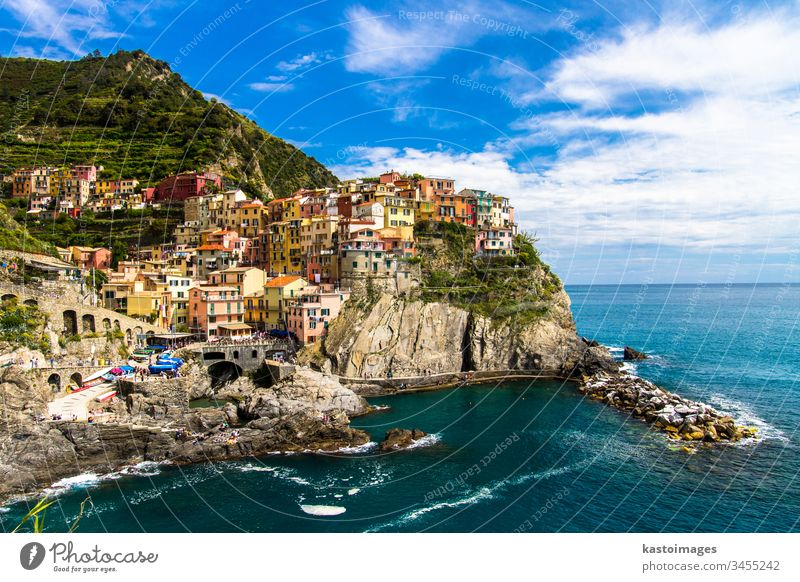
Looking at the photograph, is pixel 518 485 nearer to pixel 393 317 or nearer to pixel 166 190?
pixel 393 317

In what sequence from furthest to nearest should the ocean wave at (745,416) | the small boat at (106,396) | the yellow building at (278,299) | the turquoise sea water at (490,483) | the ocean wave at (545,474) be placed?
the yellow building at (278,299) < the ocean wave at (745,416) < the small boat at (106,396) < the ocean wave at (545,474) < the turquoise sea water at (490,483)

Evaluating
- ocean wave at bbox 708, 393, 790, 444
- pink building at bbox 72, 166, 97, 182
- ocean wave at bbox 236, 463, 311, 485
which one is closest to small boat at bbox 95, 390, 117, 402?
ocean wave at bbox 236, 463, 311, 485

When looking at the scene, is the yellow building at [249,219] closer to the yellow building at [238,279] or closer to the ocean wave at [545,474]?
the yellow building at [238,279]

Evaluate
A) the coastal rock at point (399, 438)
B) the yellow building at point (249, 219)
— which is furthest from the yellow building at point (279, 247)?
the coastal rock at point (399, 438)

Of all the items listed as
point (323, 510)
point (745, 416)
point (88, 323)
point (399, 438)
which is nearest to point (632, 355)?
point (745, 416)

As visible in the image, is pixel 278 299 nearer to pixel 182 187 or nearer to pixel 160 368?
pixel 160 368
